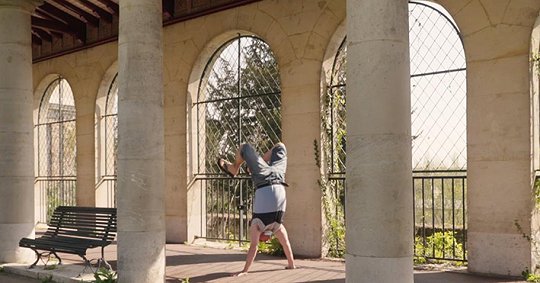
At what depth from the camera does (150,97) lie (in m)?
5.92

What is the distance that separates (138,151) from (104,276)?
1.53 m

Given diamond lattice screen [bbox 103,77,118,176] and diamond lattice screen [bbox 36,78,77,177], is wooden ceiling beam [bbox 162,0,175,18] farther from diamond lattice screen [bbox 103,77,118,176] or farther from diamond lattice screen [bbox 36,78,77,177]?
diamond lattice screen [bbox 36,78,77,177]

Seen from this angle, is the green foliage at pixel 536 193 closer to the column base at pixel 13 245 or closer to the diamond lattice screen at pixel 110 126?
the column base at pixel 13 245

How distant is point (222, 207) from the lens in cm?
1084

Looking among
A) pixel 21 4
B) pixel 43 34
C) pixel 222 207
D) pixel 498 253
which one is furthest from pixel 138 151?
pixel 43 34

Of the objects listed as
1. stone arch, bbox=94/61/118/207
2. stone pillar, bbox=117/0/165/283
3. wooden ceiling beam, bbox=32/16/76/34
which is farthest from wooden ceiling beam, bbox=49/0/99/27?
stone pillar, bbox=117/0/165/283

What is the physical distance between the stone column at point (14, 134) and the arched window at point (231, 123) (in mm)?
3207

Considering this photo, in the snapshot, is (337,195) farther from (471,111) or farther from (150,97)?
(150,97)

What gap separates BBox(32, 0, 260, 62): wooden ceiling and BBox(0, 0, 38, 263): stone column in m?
2.84

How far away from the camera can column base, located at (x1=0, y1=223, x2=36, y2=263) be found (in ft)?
26.1

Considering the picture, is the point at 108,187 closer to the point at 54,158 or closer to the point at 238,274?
the point at 54,158

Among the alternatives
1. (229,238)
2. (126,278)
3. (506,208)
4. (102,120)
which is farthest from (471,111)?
(102,120)

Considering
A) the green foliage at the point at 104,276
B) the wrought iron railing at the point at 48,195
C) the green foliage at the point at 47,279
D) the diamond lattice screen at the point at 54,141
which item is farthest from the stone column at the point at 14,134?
the wrought iron railing at the point at 48,195

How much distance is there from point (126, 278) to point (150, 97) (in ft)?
6.30
